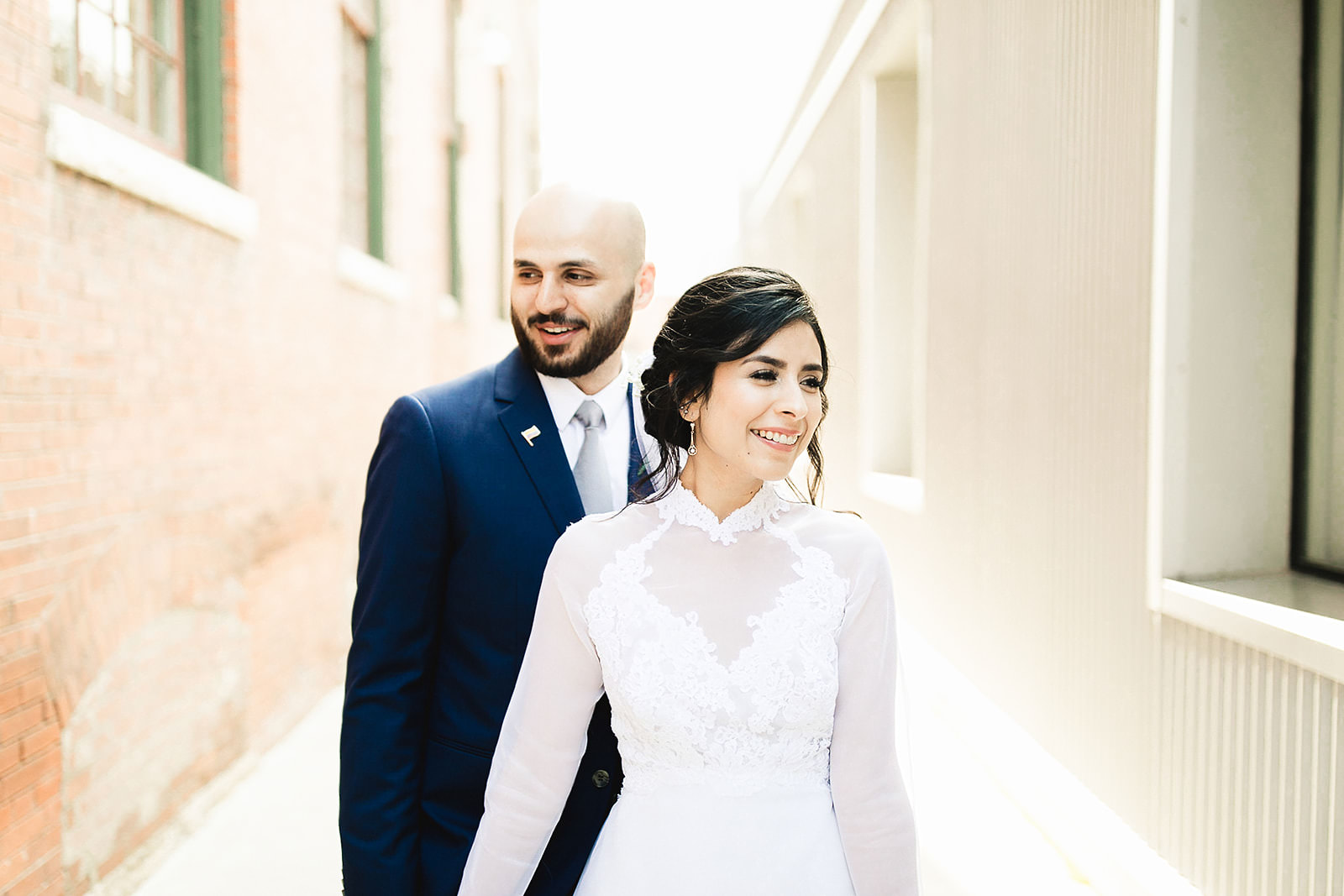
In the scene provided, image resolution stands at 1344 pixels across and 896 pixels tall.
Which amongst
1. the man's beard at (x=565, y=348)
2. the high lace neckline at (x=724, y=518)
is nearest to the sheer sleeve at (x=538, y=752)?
the high lace neckline at (x=724, y=518)

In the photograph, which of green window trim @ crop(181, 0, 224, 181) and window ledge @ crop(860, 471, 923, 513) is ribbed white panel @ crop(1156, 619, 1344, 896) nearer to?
window ledge @ crop(860, 471, 923, 513)

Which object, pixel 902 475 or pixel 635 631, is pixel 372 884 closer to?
pixel 635 631

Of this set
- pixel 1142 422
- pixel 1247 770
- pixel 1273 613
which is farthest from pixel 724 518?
pixel 1142 422

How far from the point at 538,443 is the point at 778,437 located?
54 centimetres

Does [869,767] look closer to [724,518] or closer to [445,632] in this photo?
[724,518]

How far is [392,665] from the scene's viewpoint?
188cm

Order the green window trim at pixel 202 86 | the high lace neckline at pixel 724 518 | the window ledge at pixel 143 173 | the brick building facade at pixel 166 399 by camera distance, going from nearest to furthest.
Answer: the high lace neckline at pixel 724 518, the brick building facade at pixel 166 399, the window ledge at pixel 143 173, the green window trim at pixel 202 86

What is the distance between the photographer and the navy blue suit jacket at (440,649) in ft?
6.11

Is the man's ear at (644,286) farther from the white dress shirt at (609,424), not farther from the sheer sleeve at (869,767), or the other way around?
the sheer sleeve at (869,767)

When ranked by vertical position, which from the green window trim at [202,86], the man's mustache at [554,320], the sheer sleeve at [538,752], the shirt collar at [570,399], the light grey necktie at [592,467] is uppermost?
the green window trim at [202,86]

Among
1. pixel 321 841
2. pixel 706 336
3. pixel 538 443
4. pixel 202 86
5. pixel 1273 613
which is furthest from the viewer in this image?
pixel 202 86

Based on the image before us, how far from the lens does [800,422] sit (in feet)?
5.65

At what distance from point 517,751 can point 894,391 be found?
691cm

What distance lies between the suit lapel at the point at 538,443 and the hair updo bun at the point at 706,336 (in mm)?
188
